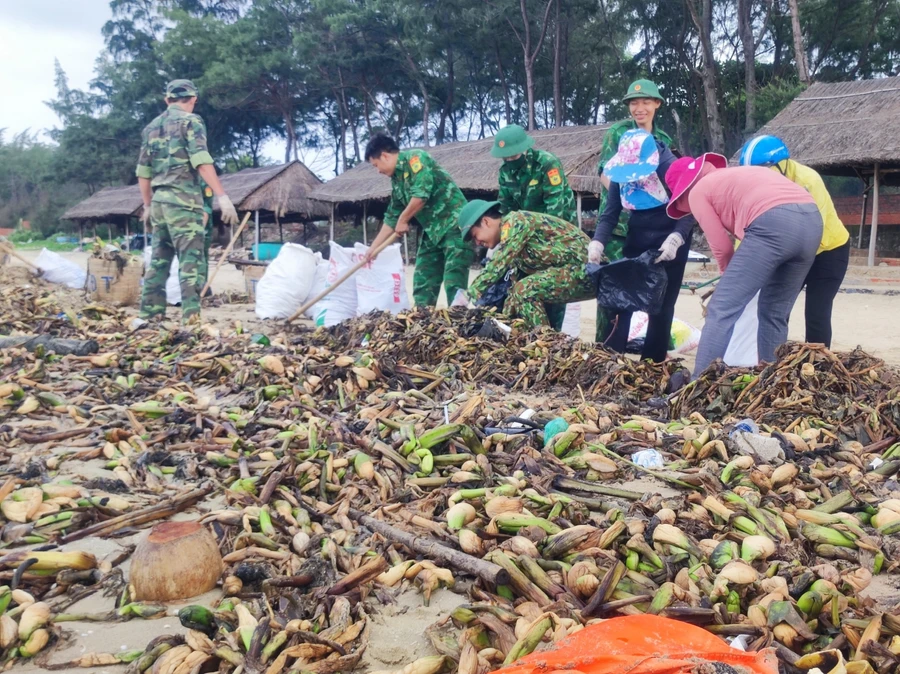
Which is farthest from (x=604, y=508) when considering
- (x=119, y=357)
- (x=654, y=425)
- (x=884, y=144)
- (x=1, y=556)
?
(x=884, y=144)

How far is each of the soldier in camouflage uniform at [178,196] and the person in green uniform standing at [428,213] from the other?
1352 millimetres

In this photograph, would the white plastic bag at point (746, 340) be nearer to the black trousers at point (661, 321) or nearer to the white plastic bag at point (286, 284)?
the black trousers at point (661, 321)

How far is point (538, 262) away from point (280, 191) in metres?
16.1

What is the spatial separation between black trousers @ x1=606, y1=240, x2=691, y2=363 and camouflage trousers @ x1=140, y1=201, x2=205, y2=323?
3.30 metres

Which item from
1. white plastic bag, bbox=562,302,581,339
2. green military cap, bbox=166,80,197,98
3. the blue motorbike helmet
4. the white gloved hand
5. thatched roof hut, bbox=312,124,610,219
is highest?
thatched roof hut, bbox=312,124,610,219

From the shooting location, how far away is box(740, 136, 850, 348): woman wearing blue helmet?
3.66 metres

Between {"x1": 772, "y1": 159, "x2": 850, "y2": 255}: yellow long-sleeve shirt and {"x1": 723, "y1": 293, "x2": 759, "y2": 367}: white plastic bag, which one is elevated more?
{"x1": 772, "y1": 159, "x2": 850, "y2": 255}: yellow long-sleeve shirt

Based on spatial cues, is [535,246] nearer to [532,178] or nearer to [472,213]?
[472,213]

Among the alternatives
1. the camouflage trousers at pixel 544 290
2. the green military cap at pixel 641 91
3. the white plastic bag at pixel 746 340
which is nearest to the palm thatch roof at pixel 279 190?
the camouflage trousers at pixel 544 290

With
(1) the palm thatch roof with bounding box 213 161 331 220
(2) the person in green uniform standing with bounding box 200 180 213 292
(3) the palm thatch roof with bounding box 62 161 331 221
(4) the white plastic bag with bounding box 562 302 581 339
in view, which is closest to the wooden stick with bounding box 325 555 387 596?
(4) the white plastic bag with bounding box 562 302 581 339

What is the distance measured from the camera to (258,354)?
399 cm

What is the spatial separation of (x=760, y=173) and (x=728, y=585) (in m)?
2.50

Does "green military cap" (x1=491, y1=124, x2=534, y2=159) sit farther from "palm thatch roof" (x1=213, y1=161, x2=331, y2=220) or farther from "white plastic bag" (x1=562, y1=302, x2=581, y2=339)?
"palm thatch roof" (x1=213, y1=161, x2=331, y2=220)

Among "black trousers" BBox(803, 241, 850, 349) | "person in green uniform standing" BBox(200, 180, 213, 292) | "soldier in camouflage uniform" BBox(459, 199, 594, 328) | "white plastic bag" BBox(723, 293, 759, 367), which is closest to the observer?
"black trousers" BBox(803, 241, 850, 349)
